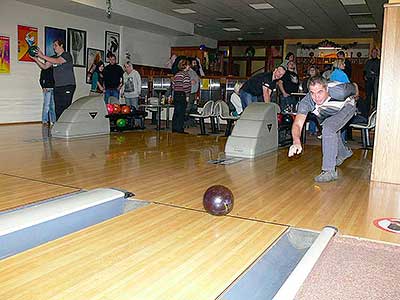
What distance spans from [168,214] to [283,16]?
821 centimetres

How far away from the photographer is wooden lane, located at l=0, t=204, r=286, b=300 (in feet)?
5.07

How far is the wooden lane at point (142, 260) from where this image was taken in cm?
154

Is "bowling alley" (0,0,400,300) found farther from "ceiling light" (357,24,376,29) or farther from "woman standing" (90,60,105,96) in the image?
"ceiling light" (357,24,376,29)

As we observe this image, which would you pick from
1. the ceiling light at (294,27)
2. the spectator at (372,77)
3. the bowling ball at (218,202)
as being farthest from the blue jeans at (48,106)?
the ceiling light at (294,27)

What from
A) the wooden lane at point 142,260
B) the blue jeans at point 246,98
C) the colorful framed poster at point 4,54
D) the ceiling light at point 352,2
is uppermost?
the ceiling light at point 352,2

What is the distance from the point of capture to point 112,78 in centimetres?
718

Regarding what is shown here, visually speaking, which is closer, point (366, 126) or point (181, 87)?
point (366, 126)

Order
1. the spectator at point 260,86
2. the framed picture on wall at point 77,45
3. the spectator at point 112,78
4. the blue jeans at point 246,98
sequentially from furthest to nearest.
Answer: the framed picture on wall at point 77,45, the spectator at point 112,78, the blue jeans at point 246,98, the spectator at point 260,86

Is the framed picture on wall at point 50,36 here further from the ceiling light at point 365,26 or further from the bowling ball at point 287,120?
the ceiling light at point 365,26

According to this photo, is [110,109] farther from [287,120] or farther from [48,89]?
[287,120]

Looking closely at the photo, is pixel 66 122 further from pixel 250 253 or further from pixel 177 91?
pixel 250 253

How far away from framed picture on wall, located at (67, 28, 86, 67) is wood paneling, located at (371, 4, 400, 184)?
6848 mm

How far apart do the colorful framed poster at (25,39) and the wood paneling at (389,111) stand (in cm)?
645

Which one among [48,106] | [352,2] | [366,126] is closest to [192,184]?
[366,126]
